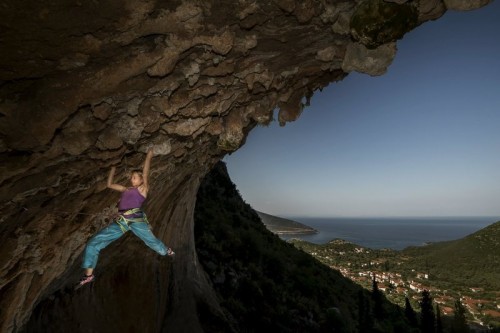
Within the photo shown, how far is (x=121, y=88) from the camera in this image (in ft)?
18.7

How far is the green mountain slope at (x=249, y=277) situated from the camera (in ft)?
63.5

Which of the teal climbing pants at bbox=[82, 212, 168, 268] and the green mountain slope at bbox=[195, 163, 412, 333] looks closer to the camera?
the teal climbing pants at bbox=[82, 212, 168, 268]

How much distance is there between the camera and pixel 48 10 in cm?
409

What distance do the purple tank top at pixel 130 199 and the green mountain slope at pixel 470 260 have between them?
518 feet

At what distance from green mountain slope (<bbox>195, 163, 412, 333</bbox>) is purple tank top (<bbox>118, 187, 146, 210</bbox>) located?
10319 mm

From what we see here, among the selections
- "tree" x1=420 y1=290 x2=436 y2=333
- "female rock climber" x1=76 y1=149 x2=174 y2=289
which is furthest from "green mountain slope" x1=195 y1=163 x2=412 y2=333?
"tree" x1=420 y1=290 x2=436 y2=333

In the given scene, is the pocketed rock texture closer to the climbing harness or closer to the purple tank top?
the purple tank top

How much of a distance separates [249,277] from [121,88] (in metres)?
20.1

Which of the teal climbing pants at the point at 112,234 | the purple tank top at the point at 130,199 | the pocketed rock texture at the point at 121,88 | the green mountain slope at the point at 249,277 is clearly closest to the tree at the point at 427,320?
the green mountain slope at the point at 249,277

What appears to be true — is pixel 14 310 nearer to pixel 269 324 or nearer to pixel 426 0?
pixel 426 0

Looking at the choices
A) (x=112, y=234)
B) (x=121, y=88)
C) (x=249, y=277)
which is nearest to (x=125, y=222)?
(x=112, y=234)

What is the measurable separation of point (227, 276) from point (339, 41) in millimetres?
18201

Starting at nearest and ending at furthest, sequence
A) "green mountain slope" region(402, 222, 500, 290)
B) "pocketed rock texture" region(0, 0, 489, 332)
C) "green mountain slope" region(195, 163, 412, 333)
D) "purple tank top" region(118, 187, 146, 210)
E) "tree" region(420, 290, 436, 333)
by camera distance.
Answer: "pocketed rock texture" region(0, 0, 489, 332)
"purple tank top" region(118, 187, 146, 210)
"green mountain slope" region(195, 163, 412, 333)
"tree" region(420, 290, 436, 333)
"green mountain slope" region(402, 222, 500, 290)

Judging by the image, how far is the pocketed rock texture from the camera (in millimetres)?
4633
